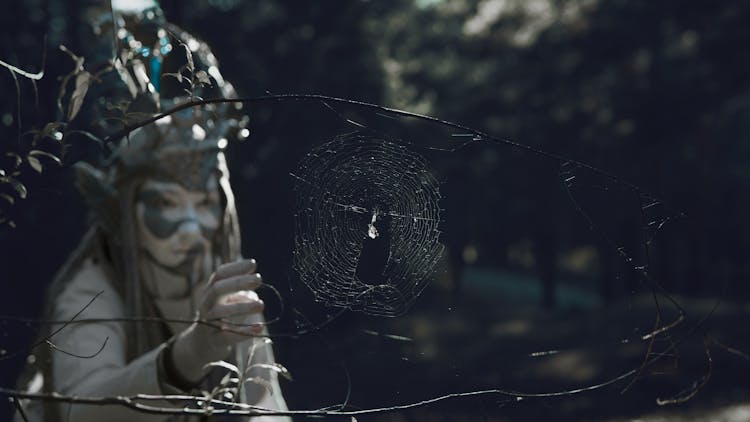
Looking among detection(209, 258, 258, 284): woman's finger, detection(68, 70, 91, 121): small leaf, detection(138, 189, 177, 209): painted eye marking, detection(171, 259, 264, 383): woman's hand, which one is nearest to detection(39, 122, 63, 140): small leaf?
detection(68, 70, 91, 121): small leaf

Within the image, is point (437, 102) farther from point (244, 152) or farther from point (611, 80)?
point (244, 152)

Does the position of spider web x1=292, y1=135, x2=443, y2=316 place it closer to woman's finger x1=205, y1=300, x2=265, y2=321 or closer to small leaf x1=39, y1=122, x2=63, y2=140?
small leaf x1=39, y1=122, x2=63, y2=140

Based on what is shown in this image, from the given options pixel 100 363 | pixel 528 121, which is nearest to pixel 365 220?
pixel 100 363

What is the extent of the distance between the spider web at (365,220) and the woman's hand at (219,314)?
0.64m

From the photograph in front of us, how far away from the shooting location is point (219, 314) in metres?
3.03

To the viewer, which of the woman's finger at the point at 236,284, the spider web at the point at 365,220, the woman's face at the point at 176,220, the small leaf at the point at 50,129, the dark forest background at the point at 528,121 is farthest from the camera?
the dark forest background at the point at 528,121

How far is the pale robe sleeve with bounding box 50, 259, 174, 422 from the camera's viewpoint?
3357 mm

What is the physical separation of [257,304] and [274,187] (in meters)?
17.4

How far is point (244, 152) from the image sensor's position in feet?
66.0

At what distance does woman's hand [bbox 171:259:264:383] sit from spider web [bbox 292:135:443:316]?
642 mm

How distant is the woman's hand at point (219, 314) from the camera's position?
2977 mm

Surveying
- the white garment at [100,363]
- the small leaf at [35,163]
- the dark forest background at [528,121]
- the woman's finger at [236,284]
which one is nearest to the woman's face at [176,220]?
the white garment at [100,363]

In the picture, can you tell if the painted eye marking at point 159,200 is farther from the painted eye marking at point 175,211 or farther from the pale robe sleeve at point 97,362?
the pale robe sleeve at point 97,362

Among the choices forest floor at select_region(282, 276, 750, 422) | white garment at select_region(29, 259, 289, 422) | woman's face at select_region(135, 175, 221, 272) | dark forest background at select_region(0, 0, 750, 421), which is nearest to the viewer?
white garment at select_region(29, 259, 289, 422)
